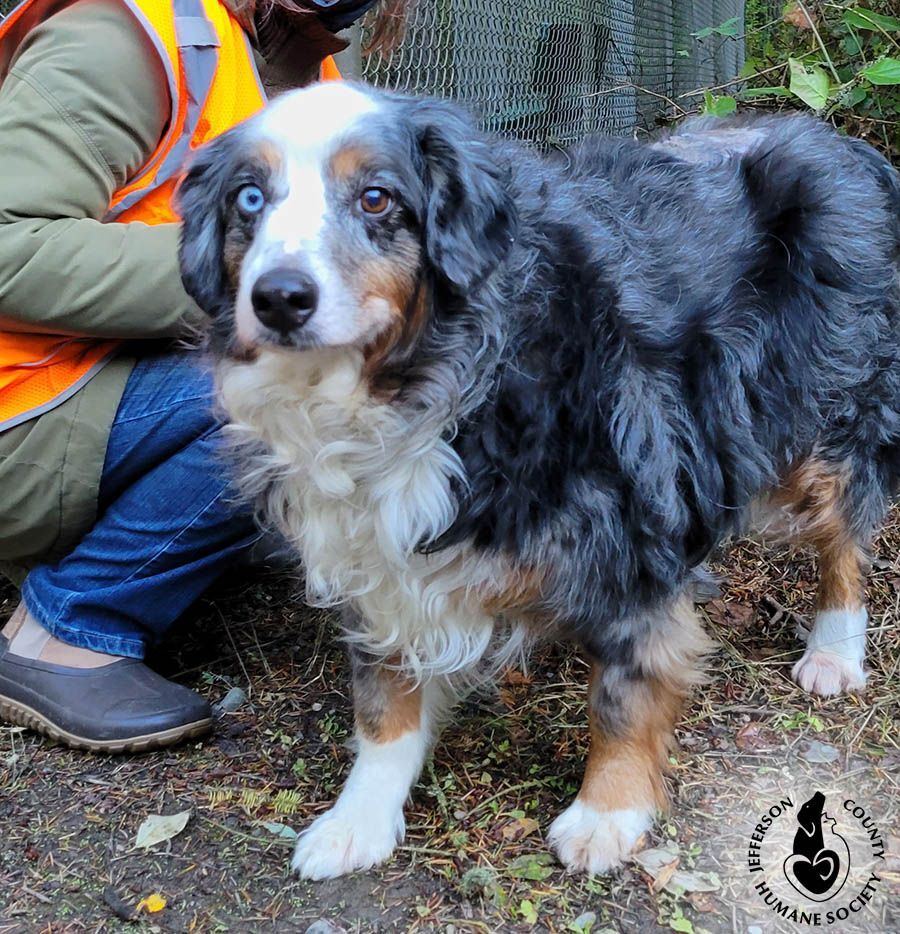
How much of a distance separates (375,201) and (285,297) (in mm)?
299

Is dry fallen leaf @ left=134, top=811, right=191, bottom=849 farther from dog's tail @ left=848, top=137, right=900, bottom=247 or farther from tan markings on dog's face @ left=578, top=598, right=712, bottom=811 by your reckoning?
dog's tail @ left=848, top=137, right=900, bottom=247

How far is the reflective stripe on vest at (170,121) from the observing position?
239cm

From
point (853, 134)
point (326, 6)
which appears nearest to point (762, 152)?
point (326, 6)

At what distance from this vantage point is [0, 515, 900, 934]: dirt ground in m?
2.15

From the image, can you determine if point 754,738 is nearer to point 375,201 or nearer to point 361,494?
point 361,494

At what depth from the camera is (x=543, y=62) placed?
5488 mm

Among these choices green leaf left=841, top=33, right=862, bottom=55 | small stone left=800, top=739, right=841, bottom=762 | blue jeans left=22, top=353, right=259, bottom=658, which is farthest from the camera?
green leaf left=841, top=33, right=862, bottom=55

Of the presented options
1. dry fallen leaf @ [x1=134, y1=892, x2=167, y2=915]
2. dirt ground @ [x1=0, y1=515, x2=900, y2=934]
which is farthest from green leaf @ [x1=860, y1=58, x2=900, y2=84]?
dry fallen leaf @ [x1=134, y1=892, x2=167, y2=915]

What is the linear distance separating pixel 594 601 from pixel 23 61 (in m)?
1.80

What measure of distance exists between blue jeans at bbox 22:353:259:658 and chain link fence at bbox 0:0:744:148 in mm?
1511

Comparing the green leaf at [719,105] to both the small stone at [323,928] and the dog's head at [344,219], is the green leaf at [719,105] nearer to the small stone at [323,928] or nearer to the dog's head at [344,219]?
the dog's head at [344,219]

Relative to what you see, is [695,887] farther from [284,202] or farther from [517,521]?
[284,202]

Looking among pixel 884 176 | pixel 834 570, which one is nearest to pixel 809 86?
pixel 884 176

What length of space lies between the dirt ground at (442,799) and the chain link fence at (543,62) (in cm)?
204
